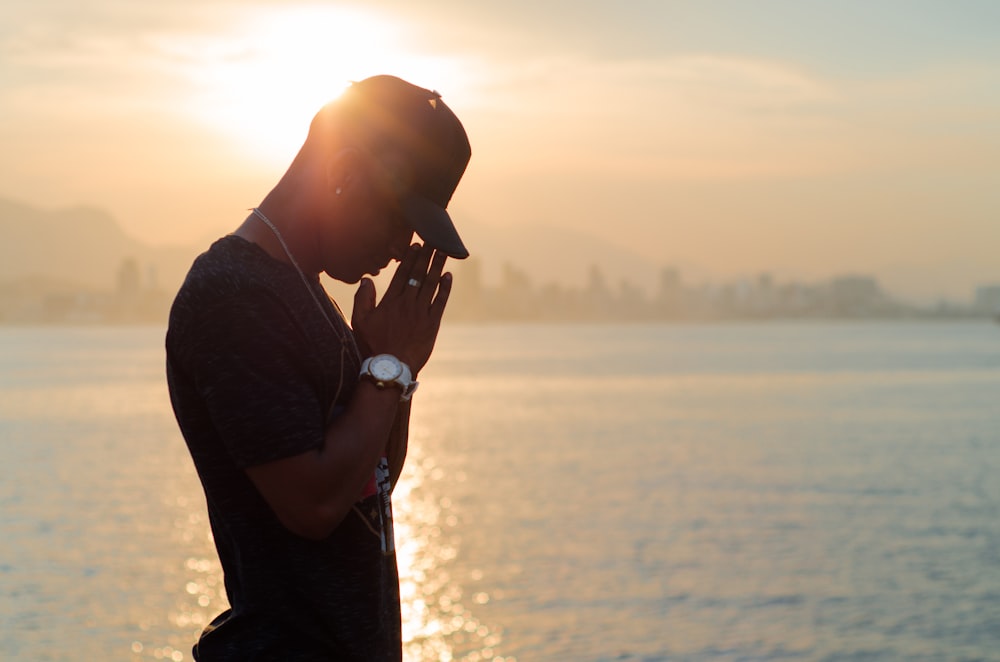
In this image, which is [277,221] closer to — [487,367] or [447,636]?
[447,636]

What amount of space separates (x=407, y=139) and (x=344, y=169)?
0.50 feet

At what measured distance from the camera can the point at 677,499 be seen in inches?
1166

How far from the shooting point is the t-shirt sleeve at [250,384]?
240 centimetres

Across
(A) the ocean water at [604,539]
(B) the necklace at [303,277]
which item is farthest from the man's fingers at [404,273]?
(A) the ocean water at [604,539]

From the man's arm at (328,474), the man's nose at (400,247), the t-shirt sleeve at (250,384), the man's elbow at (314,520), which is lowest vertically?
the man's elbow at (314,520)

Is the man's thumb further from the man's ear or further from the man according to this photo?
the man's ear

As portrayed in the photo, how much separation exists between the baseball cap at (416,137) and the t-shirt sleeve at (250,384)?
0.40 meters

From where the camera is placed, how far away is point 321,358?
8.35 feet

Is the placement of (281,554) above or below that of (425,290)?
below

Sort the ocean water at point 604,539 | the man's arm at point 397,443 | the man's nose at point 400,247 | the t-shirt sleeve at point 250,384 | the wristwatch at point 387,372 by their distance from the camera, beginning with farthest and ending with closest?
the ocean water at point 604,539 < the man's arm at point 397,443 < the man's nose at point 400,247 < the wristwatch at point 387,372 < the t-shirt sleeve at point 250,384

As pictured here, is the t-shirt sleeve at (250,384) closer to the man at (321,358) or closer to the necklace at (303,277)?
the man at (321,358)

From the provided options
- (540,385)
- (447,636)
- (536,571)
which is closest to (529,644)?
(447,636)

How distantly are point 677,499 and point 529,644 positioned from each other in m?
14.2

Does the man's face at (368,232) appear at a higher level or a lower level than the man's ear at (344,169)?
lower
